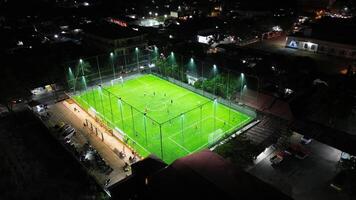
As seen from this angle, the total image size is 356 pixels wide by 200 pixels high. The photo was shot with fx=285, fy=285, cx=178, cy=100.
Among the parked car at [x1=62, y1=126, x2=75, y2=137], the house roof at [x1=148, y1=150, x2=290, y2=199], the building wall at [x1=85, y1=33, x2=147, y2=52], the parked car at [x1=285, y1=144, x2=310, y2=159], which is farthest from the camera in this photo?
the building wall at [x1=85, y1=33, x2=147, y2=52]

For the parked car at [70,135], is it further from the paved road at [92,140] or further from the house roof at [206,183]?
the house roof at [206,183]

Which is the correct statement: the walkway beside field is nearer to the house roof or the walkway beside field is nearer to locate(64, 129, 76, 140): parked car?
locate(64, 129, 76, 140): parked car

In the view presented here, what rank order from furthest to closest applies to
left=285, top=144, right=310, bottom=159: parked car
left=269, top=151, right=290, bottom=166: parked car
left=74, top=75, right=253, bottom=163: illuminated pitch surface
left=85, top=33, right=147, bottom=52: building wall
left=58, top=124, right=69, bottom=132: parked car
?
left=85, top=33, right=147, bottom=52: building wall → left=58, top=124, right=69, bottom=132: parked car → left=74, top=75, right=253, bottom=163: illuminated pitch surface → left=285, top=144, right=310, bottom=159: parked car → left=269, top=151, right=290, bottom=166: parked car

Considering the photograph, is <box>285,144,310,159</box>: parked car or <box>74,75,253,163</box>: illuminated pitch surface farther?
<box>74,75,253,163</box>: illuminated pitch surface

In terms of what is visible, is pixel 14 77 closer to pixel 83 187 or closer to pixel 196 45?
pixel 83 187

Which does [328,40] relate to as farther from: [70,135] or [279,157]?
[70,135]

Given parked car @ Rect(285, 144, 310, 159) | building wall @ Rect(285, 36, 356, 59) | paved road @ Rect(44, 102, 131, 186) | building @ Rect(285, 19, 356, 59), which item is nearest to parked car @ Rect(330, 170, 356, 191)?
parked car @ Rect(285, 144, 310, 159)

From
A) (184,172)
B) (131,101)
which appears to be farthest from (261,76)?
(184,172)

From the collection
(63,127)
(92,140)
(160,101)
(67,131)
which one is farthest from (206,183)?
(160,101)
